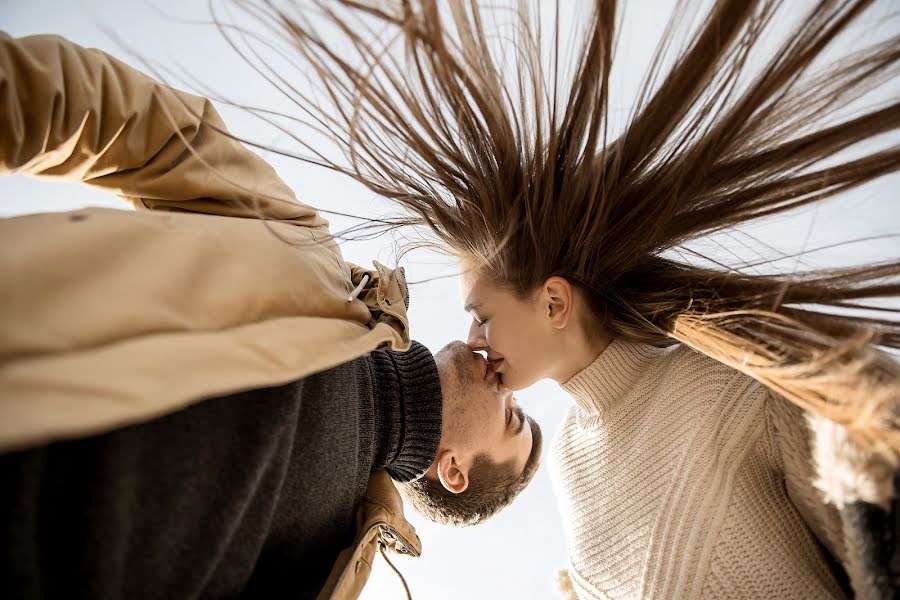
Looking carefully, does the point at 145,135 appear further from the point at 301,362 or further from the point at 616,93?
the point at 616,93

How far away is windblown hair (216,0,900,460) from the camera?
0.99 m

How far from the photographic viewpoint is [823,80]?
3.42 feet

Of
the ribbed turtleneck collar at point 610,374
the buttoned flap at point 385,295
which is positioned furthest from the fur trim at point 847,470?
the buttoned flap at point 385,295

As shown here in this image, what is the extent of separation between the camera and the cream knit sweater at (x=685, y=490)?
1.13 m

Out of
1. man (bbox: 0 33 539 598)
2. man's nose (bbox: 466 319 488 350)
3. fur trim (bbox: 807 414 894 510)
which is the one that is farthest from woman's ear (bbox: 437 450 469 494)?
fur trim (bbox: 807 414 894 510)

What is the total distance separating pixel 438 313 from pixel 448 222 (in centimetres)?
97

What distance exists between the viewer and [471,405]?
5.40ft

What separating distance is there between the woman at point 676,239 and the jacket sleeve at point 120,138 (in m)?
0.24

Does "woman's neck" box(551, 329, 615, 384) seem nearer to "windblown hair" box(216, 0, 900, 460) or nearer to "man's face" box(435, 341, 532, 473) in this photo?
"windblown hair" box(216, 0, 900, 460)

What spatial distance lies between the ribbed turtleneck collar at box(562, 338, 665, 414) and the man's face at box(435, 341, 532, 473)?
28 cm

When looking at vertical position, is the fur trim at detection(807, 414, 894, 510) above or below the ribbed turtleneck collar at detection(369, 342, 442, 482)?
above

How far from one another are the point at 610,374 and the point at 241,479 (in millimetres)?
909

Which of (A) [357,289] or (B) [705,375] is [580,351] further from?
(A) [357,289]

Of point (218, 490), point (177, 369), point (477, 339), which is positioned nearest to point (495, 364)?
point (477, 339)
